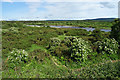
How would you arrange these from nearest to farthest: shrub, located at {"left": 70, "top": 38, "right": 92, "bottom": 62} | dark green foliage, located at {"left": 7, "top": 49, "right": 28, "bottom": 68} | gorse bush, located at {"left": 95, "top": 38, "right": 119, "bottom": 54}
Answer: dark green foliage, located at {"left": 7, "top": 49, "right": 28, "bottom": 68} → shrub, located at {"left": 70, "top": 38, "right": 92, "bottom": 62} → gorse bush, located at {"left": 95, "top": 38, "right": 119, "bottom": 54}

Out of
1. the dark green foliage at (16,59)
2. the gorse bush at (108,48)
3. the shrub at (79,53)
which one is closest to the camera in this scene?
the dark green foliage at (16,59)

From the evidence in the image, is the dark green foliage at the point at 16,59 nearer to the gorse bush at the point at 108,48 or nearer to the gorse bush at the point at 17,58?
the gorse bush at the point at 17,58

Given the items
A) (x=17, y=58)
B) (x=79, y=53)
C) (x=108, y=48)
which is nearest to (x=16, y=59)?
(x=17, y=58)

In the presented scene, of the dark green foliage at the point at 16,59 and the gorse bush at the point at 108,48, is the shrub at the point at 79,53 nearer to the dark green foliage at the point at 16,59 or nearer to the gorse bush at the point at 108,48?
the gorse bush at the point at 108,48

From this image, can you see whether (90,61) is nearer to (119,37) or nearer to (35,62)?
(35,62)

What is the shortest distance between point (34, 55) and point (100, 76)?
6.45 m

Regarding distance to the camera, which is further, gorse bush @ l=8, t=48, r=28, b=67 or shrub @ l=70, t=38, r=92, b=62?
shrub @ l=70, t=38, r=92, b=62

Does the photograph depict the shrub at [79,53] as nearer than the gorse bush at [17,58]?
No

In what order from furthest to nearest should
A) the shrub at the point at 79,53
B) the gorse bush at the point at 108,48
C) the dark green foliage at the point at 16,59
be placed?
the gorse bush at the point at 108,48 → the shrub at the point at 79,53 → the dark green foliage at the point at 16,59

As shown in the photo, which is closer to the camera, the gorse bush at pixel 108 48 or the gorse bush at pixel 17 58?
the gorse bush at pixel 17 58

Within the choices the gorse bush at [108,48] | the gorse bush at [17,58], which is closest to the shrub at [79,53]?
the gorse bush at [108,48]

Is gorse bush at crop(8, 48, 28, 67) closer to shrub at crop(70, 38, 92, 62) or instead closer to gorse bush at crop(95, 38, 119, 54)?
shrub at crop(70, 38, 92, 62)

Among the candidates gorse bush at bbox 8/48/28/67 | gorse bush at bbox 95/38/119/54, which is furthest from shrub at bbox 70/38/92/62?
gorse bush at bbox 8/48/28/67

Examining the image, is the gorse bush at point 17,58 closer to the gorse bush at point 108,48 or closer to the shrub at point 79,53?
the shrub at point 79,53
